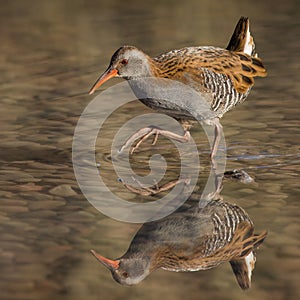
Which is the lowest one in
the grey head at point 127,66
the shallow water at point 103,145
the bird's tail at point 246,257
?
the shallow water at point 103,145

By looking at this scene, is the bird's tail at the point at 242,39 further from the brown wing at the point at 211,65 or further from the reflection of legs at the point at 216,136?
the reflection of legs at the point at 216,136

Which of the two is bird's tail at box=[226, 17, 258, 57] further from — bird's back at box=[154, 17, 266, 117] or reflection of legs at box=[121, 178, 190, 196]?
reflection of legs at box=[121, 178, 190, 196]

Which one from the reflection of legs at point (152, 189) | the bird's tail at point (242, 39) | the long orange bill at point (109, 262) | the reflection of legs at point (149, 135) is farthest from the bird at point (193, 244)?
the bird's tail at point (242, 39)

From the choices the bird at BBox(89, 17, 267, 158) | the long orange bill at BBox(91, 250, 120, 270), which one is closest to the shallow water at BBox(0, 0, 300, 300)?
the long orange bill at BBox(91, 250, 120, 270)

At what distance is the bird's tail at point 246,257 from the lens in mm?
4359

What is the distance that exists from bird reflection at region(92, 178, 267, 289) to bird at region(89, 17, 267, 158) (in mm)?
1293

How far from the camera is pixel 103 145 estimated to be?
6832mm

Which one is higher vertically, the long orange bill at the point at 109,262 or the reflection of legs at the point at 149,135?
the long orange bill at the point at 109,262

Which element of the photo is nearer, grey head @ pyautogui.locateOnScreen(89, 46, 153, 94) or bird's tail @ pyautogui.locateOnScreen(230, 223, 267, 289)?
bird's tail @ pyautogui.locateOnScreen(230, 223, 267, 289)

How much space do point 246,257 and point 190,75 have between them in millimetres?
2292

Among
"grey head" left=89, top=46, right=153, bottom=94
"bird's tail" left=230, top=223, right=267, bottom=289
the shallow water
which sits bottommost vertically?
the shallow water

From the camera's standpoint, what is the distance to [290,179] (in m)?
5.90

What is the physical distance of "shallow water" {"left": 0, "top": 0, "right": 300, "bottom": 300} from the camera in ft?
14.5

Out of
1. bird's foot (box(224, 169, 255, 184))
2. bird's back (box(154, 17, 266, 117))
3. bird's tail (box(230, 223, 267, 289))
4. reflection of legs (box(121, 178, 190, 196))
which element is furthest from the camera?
bird's back (box(154, 17, 266, 117))
